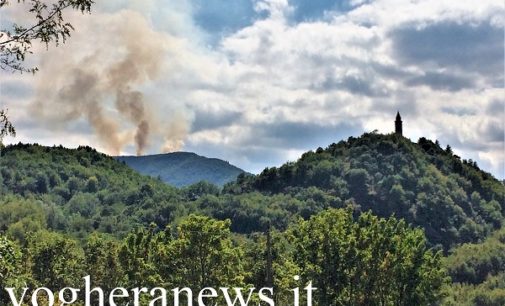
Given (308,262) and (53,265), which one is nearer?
(308,262)

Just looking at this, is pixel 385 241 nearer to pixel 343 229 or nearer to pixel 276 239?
pixel 343 229

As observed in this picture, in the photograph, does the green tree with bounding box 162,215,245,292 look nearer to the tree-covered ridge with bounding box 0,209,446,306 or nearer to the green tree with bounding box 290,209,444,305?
the tree-covered ridge with bounding box 0,209,446,306

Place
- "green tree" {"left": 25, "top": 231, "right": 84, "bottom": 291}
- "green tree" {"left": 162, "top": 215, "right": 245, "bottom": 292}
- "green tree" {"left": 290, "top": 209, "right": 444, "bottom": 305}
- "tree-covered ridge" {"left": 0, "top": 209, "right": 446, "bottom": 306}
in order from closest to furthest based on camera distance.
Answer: "green tree" {"left": 162, "top": 215, "right": 245, "bottom": 292}, "tree-covered ridge" {"left": 0, "top": 209, "right": 446, "bottom": 306}, "green tree" {"left": 290, "top": 209, "right": 444, "bottom": 305}, "green tree" {"left": 25, "top": 231, "right": 84, "bottom": 291}

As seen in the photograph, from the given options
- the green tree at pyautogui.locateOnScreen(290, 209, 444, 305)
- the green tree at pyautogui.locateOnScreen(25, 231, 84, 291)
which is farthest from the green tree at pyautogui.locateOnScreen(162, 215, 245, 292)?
the green tree at pyautogui.locateOnScreen(25, 231, 84, 291)

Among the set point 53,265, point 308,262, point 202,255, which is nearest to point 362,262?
point 308,262

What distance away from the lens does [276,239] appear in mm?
85125

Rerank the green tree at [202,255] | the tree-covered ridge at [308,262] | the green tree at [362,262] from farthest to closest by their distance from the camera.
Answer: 1. the green tree at [362,262]
2. the tree-covered ridge at [308,262]
3. the green tree at [202,255]

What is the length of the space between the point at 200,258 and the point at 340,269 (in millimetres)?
12027

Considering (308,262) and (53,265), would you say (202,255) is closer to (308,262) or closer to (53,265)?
(308,262)

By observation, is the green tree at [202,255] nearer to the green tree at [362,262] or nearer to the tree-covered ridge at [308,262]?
the tree-covered ridge at [308,262]

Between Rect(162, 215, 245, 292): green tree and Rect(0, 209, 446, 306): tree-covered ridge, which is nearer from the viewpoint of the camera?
Rect(162, 215, 245, 292): green tree

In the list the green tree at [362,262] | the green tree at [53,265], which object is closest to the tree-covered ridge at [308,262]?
the green tree at [362,262]

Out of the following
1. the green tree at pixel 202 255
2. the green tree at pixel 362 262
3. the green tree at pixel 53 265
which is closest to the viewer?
the green tree at pixel 202 255

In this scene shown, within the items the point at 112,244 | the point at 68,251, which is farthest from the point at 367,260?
the point at 68,251
